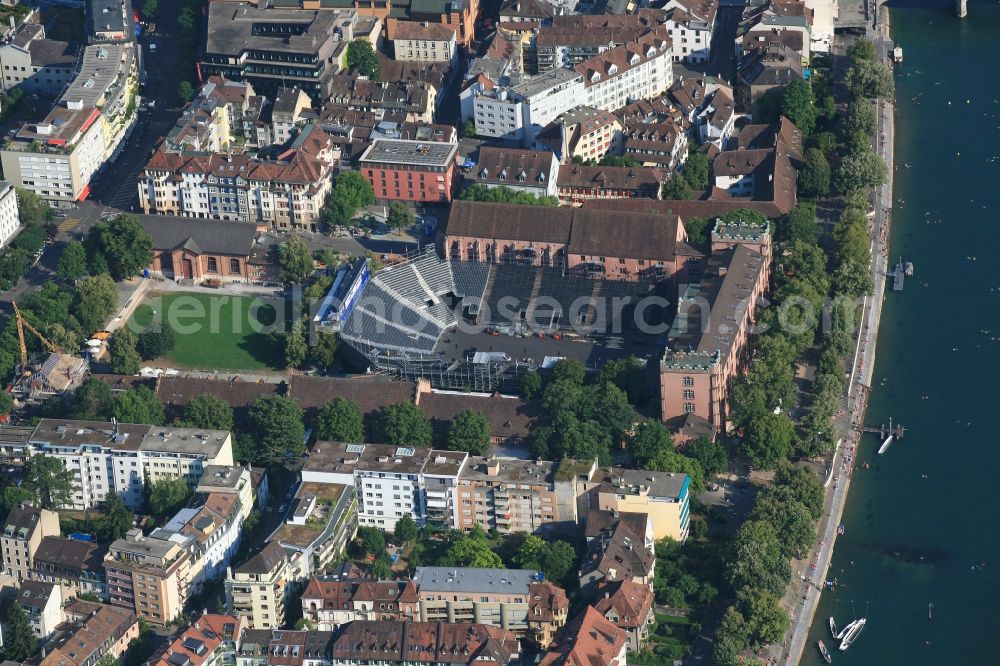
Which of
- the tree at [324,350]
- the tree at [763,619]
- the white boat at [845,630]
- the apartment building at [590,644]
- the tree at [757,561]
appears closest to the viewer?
the apartment building at [590,644]

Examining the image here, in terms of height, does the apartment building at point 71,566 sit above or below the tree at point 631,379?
below

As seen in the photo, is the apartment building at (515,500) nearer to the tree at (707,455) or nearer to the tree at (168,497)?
the tree at (707,455)

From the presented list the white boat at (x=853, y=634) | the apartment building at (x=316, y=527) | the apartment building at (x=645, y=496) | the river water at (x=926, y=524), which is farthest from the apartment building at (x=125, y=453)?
the white boat at (x=853, y=634)

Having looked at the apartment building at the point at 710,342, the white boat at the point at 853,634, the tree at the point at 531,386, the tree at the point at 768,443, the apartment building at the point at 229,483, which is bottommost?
the white boat at the point at 853,634

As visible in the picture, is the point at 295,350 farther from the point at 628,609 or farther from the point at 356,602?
the point at 628,609

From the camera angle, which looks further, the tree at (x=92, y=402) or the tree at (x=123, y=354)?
the tree at (x=123, y=354)

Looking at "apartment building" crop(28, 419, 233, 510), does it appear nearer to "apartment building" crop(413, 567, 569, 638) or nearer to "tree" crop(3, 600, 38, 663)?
"tree" crop(3, 600, 38, 663)

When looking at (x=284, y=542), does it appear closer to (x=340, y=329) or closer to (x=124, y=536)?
(x=124, y=536)

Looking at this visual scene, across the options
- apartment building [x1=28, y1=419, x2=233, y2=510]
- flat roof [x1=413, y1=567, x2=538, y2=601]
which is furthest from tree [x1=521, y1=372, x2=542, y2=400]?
apartment building [x1=28, y1=419, x2=233, y2=510]
